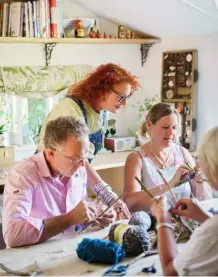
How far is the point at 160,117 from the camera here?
266 cm

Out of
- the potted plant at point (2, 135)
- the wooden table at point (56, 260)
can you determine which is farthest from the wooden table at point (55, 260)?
the potted plant at point (2, 135)

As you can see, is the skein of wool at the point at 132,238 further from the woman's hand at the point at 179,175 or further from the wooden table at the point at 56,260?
the woman's hand at the point at 179,175

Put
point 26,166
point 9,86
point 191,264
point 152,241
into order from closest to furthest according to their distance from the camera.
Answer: point 191,264, point 152,241, point 26,166, point 9,86

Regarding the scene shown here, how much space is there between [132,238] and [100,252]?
0.13 m

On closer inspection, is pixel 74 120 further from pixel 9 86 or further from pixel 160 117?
pixel 9 86

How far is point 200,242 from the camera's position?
131cm

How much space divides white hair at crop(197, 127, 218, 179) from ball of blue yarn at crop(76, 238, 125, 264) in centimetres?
45

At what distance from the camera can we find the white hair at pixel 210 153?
1346 millimetres

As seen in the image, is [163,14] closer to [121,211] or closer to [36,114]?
[36,114]

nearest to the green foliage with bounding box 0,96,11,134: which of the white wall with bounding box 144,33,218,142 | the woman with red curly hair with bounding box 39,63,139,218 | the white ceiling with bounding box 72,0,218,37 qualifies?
the white ceiling with bounding box 72,0,218,37

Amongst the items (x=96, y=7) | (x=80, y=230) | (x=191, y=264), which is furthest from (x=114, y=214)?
(x=96, y=7)

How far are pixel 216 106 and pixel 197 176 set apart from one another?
1.26 meters

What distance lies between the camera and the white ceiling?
131 inches

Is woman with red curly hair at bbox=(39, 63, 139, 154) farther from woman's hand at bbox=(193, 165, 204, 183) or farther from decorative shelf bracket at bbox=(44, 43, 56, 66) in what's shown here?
decorative shelf bracket at bbox=(44, 43, 56, 66)
